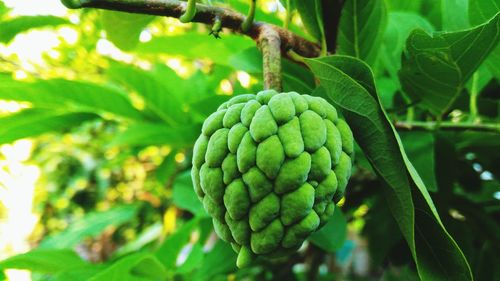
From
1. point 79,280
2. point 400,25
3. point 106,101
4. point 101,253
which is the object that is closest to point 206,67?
point 101,253

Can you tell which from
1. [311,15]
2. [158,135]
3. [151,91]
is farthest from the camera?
[151,91]

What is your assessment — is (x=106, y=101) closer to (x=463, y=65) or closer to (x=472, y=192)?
(x=463, y=65)

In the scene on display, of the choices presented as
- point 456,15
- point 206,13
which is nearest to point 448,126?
point 456,15

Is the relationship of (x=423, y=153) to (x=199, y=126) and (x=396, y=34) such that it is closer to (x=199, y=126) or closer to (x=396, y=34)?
(x=396, y=34)

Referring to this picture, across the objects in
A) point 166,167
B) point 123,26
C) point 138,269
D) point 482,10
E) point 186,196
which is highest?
point 482,10

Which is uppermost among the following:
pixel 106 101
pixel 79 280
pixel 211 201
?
pixel 211 201

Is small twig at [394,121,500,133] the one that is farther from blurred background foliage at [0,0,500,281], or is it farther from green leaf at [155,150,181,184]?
green leaf at [155,150,181,184]

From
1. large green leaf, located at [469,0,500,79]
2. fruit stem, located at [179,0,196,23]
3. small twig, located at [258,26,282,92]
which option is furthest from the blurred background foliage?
fruit stem, located at [179,0,196,23]
